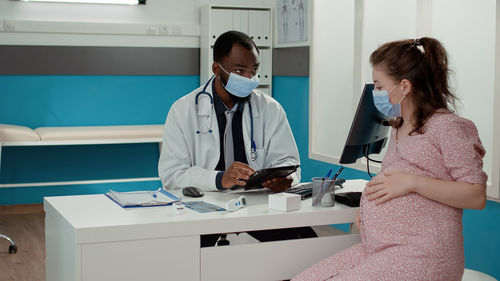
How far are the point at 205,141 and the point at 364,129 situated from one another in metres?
0.71

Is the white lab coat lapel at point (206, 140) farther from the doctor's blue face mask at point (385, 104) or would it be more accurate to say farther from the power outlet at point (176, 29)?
the power outlet at point (176, 29)

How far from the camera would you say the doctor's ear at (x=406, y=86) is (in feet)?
5.74

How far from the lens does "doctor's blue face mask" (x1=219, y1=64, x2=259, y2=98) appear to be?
240 cm

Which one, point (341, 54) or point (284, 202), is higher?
point (341, 54)

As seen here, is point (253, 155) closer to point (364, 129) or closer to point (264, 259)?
point (364, 129)

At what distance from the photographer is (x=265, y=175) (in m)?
2.04

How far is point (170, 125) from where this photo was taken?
2387mm

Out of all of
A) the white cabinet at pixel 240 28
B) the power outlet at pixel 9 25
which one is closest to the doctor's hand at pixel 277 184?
the white cabinet at pixel 240 28

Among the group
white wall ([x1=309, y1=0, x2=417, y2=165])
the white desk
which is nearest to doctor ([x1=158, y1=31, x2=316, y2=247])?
the white desk

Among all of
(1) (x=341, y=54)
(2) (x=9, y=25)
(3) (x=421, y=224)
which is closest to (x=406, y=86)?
(3) (x=421, y=224)

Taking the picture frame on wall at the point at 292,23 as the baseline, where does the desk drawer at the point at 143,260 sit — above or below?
below

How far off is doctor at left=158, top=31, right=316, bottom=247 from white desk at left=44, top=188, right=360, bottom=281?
1.16 ft

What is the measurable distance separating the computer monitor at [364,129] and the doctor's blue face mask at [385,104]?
0.16 feet

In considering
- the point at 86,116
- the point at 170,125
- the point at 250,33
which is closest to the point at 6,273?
the point at 170,125
